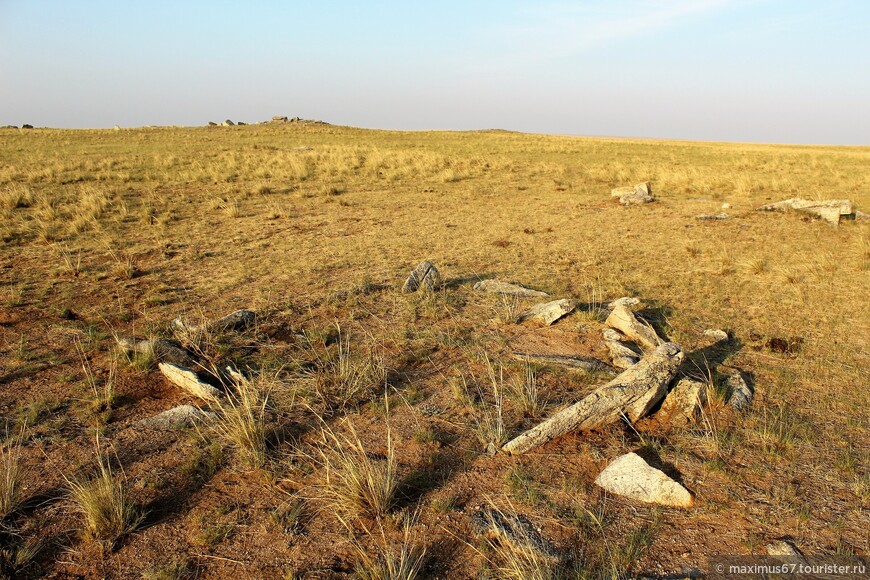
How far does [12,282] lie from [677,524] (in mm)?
7437

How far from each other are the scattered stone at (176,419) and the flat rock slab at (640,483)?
99.6 inches

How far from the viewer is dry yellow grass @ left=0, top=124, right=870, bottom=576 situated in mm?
3002

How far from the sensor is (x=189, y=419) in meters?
3.74

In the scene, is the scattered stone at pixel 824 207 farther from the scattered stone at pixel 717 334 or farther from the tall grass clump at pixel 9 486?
the tall grass clump at pixel 9 486

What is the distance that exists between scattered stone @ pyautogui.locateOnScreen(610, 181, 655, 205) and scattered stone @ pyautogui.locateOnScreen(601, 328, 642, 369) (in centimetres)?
768

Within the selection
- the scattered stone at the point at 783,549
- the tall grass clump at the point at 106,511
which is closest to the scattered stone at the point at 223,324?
the tall grass clump at the point at 106,511

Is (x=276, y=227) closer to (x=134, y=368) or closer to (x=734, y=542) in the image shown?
(x=134, y=368)

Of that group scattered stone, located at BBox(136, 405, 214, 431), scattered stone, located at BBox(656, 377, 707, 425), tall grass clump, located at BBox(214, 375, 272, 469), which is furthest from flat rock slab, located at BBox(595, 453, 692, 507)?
scattered stone, located at BBox(136, 405, 214, 431)

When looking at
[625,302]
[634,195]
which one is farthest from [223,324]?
[634,195]

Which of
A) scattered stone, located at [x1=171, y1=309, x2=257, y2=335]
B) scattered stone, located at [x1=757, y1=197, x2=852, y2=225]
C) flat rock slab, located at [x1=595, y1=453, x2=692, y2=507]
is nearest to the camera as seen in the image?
flat rock slab, located at [x1=595, y1=453, x2=692, y2=507]

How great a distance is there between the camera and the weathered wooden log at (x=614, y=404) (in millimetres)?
3502

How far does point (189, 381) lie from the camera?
4164 millimetres

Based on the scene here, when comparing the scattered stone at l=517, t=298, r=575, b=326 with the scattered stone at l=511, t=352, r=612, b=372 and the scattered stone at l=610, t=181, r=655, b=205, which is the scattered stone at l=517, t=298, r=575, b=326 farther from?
the scattered stone at l=610, t=181, r=655, b=205

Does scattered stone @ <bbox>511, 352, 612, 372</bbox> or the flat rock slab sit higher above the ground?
scattered stone @ <bbox>511, 352, 612, 372</bbox>
